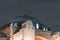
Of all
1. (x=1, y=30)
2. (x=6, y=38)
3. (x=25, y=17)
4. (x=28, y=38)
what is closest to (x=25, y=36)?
(x=28, y=38)

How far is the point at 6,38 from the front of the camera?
26484mm

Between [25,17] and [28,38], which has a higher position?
[25,17]

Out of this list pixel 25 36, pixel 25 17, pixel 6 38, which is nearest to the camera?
pixel 25 36

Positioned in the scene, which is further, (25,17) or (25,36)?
(25,17)

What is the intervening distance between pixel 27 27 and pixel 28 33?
99 cm

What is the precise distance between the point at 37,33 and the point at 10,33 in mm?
3123

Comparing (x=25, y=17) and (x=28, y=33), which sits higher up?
(x=25, y=17)

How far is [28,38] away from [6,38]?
3.44m

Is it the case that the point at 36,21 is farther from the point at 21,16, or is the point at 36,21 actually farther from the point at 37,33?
the point at 37,33

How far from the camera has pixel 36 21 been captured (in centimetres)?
3531

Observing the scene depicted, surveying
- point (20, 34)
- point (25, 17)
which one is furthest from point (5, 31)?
point (25, 17)

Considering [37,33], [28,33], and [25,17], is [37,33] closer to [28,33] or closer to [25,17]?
[28,33]

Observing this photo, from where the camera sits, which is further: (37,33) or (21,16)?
(21,16)

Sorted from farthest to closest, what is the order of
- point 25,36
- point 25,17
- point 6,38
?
1. point 25,17
2. point 6,38
3. point 25,36
